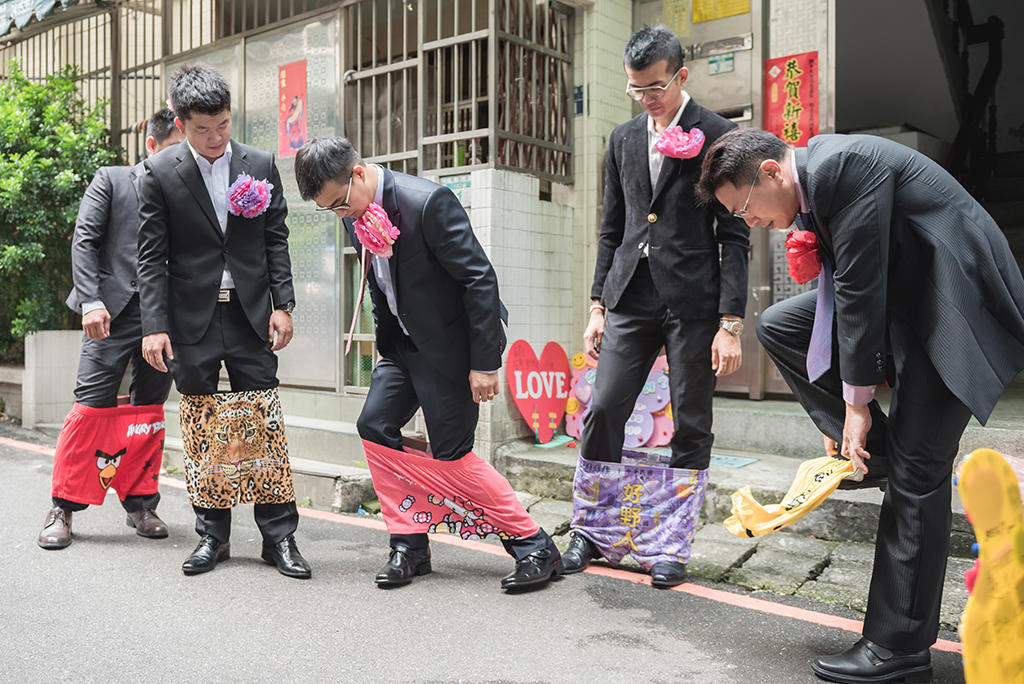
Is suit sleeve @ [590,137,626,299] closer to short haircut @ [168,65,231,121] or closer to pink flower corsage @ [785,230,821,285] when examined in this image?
pink flower corsage @ [785,230,821,285]

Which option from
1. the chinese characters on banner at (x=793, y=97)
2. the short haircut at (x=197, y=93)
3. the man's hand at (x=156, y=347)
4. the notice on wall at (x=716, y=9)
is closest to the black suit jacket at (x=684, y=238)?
the short haircut at (x=197, y=93)

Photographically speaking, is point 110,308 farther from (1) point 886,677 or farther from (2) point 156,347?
(1) point 886,677

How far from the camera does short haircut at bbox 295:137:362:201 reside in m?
3.25

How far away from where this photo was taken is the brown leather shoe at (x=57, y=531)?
414 centimetres

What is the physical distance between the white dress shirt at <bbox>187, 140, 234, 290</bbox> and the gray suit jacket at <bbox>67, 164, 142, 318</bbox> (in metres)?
0.84

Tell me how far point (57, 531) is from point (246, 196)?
196 centimetres

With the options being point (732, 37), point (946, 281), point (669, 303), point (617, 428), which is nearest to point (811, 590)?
point (617, 428)

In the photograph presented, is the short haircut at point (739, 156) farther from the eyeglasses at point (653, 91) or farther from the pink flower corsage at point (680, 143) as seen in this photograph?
the eyeglasses at point (653, 91)

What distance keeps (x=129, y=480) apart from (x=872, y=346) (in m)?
3.68

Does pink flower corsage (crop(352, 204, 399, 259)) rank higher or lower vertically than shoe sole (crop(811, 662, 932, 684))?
higher

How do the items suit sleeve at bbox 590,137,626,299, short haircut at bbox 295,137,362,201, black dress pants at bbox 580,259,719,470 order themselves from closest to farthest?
1. short haircut at bbox 295,137,362,201
2. black dress pants at bbox 580,259,719,470
3. suit sleeve at bbox 590,137,626,299

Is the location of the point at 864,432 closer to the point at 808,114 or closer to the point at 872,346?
the point at 872,346

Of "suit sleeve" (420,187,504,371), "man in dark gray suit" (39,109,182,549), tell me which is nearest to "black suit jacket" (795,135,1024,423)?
"suit sleeve" (420,187,504,371)

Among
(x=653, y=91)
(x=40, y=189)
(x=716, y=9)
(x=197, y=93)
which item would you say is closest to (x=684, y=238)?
(x=653, y=91)
